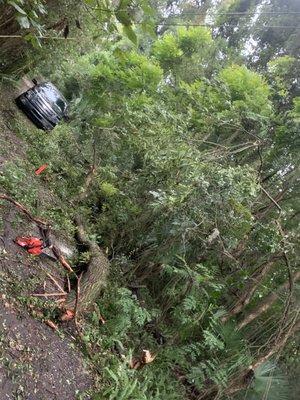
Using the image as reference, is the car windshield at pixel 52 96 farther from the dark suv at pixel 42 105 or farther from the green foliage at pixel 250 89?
the green foliage at pixel 250 89

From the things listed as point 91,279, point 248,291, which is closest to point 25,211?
point 91,279

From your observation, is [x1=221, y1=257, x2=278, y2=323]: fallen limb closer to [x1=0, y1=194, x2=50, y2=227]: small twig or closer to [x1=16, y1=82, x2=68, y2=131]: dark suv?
[x1=0, y1=194, x2=50, y2=227]: small twig

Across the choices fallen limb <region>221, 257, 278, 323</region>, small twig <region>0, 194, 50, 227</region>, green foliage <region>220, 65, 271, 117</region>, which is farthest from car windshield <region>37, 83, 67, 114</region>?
fallen limb <region>221, 257, 278, 323</region>

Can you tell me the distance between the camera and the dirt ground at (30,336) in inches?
129

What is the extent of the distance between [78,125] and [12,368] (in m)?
8.66

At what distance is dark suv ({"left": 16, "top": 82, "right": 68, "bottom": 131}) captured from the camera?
891 centimetres

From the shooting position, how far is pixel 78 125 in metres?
11.1

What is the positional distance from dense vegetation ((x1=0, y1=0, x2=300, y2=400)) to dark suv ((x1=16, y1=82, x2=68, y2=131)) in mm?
441

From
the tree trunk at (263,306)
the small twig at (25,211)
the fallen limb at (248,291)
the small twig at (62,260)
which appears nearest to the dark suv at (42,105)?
the small twig at (25,211)

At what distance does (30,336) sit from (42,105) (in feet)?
21.9

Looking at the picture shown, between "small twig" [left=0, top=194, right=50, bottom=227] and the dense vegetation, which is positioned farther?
the dense vegetation

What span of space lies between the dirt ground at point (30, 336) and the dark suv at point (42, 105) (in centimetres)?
444

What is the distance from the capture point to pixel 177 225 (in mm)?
5469

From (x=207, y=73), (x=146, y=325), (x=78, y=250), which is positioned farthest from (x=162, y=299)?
(x=207, y=73)
